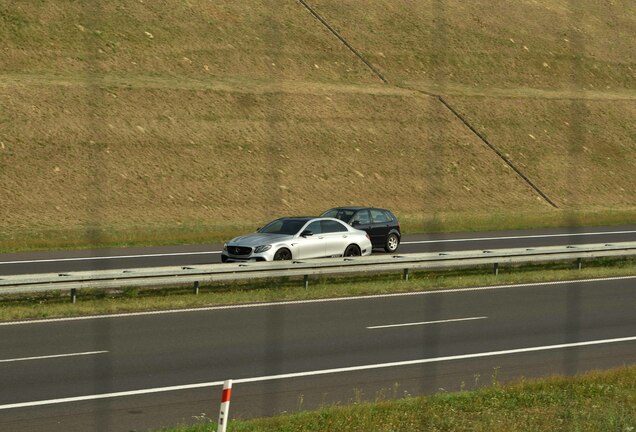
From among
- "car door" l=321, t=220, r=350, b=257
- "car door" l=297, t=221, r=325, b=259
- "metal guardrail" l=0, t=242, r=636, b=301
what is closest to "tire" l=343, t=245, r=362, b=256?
"car door" l=321, t=220, r=350, b=257

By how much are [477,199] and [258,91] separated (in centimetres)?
1349

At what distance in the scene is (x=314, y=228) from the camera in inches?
1123

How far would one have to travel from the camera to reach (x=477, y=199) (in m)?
55.1

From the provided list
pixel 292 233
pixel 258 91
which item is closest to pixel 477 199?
pixel 258 91

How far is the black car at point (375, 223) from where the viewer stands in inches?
1310

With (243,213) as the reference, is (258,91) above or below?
above

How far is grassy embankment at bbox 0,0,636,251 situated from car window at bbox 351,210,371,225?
287 inches

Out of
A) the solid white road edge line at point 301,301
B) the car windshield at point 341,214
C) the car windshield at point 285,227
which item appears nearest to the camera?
the solid white road edge line at point 301,301

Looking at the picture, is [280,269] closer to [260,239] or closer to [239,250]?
[239,250]

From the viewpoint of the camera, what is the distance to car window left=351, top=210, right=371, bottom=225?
3347cm

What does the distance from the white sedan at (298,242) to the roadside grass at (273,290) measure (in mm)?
1652

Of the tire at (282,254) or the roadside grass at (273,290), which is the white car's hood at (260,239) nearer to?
the tire at (282,254)

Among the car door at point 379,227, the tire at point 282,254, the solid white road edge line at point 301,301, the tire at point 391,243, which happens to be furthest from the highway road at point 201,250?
the solid white road edge line at point 301,301

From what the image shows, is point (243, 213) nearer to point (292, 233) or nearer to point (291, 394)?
point (292, 233)
